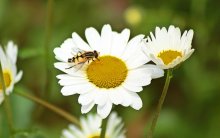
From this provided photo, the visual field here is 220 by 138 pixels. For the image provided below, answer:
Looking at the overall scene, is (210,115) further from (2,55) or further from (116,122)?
(2,55)

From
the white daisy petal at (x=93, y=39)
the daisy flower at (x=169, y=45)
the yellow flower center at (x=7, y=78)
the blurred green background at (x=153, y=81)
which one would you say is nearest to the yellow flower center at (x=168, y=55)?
the daisy flower at (x=169, y=45)

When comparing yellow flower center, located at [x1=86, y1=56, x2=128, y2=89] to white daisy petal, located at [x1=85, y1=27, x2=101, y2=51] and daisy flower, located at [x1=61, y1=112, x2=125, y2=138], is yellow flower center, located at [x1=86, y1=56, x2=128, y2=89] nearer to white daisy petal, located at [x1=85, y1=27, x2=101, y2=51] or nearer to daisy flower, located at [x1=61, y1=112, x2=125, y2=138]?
white daisy petal, located at [x1=85, y1=27, x2=101, y2=51]

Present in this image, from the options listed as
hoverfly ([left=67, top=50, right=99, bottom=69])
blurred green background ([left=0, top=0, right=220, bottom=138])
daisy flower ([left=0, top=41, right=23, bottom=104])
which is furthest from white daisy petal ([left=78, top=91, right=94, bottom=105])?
blurred green background ([left=0, top=0, right=220, bottom=138])

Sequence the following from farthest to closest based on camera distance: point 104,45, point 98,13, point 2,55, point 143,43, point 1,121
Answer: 1. point 98,13
2. point 1,121
3. point 2,55
4. point 104,45
5. point 143,43

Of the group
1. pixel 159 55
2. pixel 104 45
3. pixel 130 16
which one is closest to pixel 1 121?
pixel 104 45

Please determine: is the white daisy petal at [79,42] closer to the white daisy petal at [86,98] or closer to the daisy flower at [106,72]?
the daisy flower at [106,72]

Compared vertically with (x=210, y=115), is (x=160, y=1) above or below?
above
